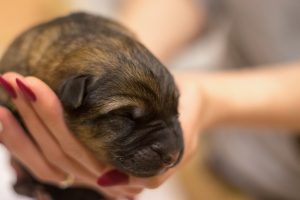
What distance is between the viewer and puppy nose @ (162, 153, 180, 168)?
134 cm

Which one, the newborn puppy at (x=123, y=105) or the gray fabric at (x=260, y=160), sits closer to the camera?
the newborn puppy at (x=123, y=105)

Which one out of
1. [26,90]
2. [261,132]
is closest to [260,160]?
[261,132]

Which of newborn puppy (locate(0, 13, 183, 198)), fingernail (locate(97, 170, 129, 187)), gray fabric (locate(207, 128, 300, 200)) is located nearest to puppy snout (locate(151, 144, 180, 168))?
newborn puppy (locate(0, 13, 183, 198))

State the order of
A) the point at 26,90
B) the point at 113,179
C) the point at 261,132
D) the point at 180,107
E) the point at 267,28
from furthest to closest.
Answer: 1. the point at 261,132
2. the point at 267,28
3. the point at 180,107
4. the point at 113,179
5. the point at 26,90

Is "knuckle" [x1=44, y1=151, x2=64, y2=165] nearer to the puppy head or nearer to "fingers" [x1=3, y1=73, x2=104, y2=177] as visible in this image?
"fingers" [x1=3, y1=73, x2=104, y2=177]

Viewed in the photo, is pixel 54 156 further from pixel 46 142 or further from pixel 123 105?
pixel 123 105

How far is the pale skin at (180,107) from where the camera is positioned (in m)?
1.39

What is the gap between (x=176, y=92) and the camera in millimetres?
1394

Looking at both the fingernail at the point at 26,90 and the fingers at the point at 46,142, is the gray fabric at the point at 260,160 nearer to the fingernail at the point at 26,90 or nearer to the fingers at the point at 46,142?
the fingers at the point at 46,142

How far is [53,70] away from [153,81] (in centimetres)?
31

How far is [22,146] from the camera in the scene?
4.76 ft

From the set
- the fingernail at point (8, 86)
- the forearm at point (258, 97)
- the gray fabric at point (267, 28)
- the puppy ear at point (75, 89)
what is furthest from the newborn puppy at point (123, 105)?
the gray fabric at point (267, 28)

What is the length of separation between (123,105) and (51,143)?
231 mm

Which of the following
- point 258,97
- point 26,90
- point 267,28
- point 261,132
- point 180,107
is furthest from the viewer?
point 261,132
